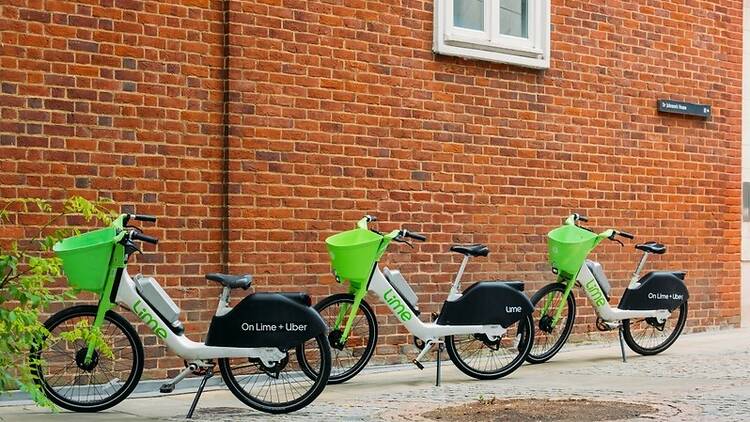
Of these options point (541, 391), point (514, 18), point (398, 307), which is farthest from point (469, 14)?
point (541, 391)

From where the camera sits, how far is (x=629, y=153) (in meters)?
12.4

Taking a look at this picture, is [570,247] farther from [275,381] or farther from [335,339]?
[275,381]

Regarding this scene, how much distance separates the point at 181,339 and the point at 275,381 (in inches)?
23.3

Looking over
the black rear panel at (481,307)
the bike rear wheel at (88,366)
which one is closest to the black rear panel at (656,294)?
the black rear panel at (481,307)

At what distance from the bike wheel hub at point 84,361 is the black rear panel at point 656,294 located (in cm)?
474

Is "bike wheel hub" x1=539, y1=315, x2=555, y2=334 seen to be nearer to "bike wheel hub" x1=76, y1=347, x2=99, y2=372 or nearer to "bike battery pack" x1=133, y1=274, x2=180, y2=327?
"bike battery pack" x1=133, y1=274, x2=180, y2=327

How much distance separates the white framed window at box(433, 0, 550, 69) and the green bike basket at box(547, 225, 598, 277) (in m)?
1.61

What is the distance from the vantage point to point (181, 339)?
785cm

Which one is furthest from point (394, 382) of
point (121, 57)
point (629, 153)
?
point (629, 153)

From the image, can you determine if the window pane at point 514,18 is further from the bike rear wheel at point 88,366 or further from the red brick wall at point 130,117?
the bike rear wheel at point 88,366

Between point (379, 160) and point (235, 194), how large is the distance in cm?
137

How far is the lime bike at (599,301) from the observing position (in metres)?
10.5

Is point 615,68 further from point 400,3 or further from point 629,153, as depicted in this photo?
point 400,3

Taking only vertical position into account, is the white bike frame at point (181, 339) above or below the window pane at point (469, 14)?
below
